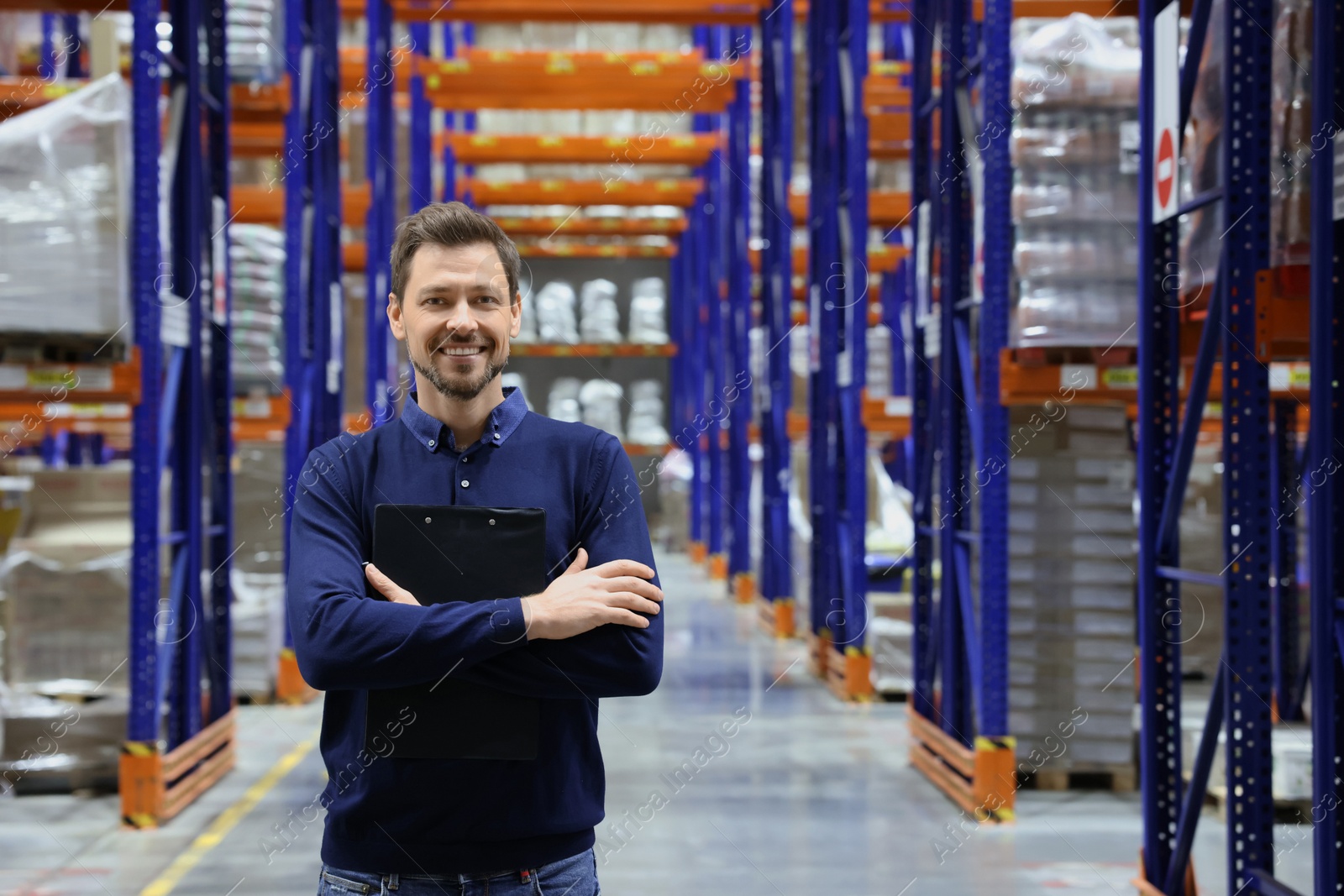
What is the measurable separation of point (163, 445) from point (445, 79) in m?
8.41

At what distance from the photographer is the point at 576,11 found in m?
12.4

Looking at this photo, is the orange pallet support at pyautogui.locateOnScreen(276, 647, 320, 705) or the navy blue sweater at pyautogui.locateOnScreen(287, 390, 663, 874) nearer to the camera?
the navy blue sweater at pyautogui.locateOnScreen(287, 390, 663, 874)

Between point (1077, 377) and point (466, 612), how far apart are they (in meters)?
5.01

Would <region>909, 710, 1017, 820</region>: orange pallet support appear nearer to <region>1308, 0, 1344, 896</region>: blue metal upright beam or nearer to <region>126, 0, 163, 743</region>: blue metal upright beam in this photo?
<region>1308, 0, 1344, 896</region>: blue metal upright beam

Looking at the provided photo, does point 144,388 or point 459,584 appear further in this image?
point 144,388

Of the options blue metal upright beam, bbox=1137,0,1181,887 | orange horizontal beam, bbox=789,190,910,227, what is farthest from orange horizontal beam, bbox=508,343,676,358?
blue metal upright beam, bbox=1137,0,1181,887

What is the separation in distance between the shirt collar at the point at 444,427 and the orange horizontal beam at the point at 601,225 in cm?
2055

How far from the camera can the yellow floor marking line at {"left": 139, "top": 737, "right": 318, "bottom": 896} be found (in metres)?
5.59

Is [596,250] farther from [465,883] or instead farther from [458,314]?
[465,883]

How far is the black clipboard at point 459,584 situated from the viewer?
208 cm

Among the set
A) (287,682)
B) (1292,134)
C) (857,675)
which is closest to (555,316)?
(287,682)

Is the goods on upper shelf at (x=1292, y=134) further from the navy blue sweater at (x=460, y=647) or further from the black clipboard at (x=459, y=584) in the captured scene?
the black clipboard at (x=459, y=584)

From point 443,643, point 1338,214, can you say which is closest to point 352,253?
point 1338,214

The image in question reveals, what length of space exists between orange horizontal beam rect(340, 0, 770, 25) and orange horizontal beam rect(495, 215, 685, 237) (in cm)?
945
